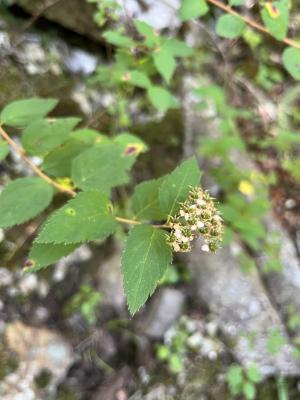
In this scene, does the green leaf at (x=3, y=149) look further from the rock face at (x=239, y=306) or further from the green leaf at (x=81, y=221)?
the rock face at (x=239, y=306)

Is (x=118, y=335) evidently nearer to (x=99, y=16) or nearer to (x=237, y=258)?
(x=237, y=258)

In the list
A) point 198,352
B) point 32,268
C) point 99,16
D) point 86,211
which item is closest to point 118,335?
point 198,352

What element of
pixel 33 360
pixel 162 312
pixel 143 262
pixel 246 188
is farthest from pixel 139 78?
pixel 33 360

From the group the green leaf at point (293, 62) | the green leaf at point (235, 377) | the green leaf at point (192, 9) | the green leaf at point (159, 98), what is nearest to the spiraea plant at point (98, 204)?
the green leaf at point (159, 98)

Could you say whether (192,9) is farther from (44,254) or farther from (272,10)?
(44,254)

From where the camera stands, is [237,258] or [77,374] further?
[237,258]

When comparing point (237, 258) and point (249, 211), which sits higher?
point (249, 211)
